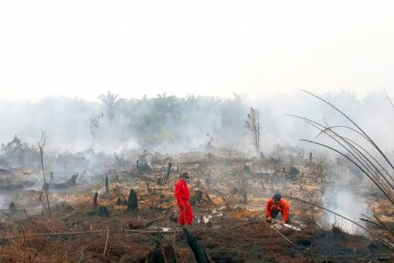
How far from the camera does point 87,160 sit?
25.6 metres

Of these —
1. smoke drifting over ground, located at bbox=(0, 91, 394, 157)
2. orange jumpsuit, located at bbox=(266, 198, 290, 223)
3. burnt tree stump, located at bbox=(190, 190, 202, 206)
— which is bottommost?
burnt tree stump, located at bbox=(190, 190, 202, 206)

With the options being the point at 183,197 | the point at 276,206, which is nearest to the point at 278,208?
the point at 276,206

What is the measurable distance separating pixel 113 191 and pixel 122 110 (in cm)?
2731

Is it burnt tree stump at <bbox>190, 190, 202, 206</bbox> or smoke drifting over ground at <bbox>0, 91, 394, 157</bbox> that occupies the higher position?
smoke drifting over ground at <bbox>0, 91, 394, 157</bbox>

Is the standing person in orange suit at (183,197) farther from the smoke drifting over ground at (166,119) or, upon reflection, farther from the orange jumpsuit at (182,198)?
the smoke drifting over ground at (166,119)

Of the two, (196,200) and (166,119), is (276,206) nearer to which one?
(196,200)

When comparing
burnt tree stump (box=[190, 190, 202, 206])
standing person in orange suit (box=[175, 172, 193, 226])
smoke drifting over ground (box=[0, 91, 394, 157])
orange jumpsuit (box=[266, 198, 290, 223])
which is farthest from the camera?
smoke drifting over ground (box=[0, 91, 394, 157])

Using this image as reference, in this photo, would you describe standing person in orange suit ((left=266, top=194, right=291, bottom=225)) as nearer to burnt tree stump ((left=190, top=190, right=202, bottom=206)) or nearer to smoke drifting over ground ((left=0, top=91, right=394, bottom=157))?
burnt tree stump ((left=190, top=190, right=202, bottom=206))

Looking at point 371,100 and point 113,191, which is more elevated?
point 371,100

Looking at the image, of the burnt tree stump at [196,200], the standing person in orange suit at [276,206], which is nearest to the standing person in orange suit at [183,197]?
the standing person in orange suit at [276,206]

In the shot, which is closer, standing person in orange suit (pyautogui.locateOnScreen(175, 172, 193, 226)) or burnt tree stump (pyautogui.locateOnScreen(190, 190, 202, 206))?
standing person in orange suit (pyautogui.locateOnScreen(175, 172, 193, 226))

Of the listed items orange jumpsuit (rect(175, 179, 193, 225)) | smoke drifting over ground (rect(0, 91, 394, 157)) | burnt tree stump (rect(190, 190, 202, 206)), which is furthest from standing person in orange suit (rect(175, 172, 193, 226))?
smoke drifting over ground (rect(0, 91, 394, 157))

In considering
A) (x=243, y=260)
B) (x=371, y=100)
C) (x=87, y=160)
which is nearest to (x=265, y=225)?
(x=243, y=260)

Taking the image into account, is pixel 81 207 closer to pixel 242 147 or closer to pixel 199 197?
pixel 199 197
